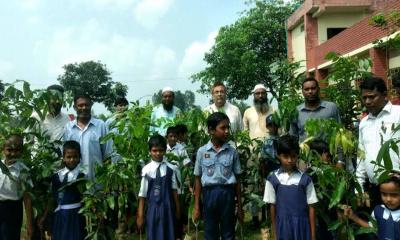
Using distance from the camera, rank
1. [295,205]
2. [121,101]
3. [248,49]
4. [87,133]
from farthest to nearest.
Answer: [248,49], [121,101], [87,133], [295,205]

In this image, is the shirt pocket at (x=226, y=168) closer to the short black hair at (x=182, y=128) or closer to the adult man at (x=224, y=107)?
the short black hair at (x=182, y=128)

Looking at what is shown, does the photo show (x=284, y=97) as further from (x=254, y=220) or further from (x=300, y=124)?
(x=254, y=220)

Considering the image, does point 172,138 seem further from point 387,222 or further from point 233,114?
point 387,222

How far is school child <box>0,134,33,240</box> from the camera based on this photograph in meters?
3.48

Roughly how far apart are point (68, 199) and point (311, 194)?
1.90 meters

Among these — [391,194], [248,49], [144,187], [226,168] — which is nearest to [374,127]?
[391,194]

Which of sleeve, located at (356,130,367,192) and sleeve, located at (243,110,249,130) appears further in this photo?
sleeve, located at (243,110,249,130)

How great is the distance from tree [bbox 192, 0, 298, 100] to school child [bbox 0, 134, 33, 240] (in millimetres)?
17901

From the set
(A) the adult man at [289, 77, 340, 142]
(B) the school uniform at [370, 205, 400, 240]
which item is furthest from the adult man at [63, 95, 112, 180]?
(B) the school uniform at [370, 205, 400, 240]

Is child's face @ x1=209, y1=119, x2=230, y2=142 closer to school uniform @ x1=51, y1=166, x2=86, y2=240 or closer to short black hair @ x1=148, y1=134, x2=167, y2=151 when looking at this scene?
short black hair @ x1=148, y1=134, x2=167, y2=151

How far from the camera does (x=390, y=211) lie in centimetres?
270

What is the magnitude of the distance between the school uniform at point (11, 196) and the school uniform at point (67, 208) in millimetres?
239

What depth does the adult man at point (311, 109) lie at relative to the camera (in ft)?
12.1

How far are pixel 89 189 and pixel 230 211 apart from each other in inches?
45.2
